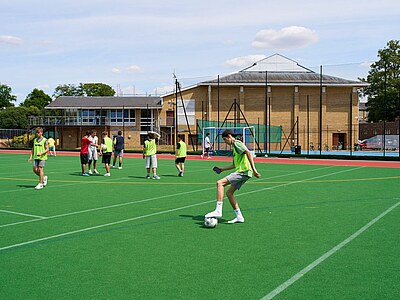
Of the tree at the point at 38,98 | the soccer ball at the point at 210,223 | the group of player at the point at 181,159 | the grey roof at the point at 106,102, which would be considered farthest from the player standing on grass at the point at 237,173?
the tree at the point at 38,98

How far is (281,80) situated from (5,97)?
292 feet

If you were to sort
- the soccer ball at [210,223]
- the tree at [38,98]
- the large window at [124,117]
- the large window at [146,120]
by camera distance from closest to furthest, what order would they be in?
the soccer ball at [210,223]
the large window at [146,120]
the large window at [124,117]
the tree at [38,98]

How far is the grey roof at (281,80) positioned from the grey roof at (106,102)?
10.6 m

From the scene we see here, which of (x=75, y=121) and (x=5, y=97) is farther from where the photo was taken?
(x=5, y=97)

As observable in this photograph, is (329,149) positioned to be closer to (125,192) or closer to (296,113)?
(296,113)

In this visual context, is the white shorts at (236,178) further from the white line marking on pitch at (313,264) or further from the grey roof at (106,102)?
the grey roof at (106,102)

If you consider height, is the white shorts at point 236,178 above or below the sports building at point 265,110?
below

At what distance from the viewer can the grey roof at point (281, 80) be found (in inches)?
2144

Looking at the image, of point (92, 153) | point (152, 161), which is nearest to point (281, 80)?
point (92, 153)

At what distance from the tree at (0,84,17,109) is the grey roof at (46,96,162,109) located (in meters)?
61.2

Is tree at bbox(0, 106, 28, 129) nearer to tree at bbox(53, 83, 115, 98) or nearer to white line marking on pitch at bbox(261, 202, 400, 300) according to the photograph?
tree at bbox(53, 83, 115, 98)

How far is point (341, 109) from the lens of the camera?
55312 millimetres

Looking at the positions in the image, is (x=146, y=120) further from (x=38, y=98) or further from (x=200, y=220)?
(x=38, y=98)

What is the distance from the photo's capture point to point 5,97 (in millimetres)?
122500
